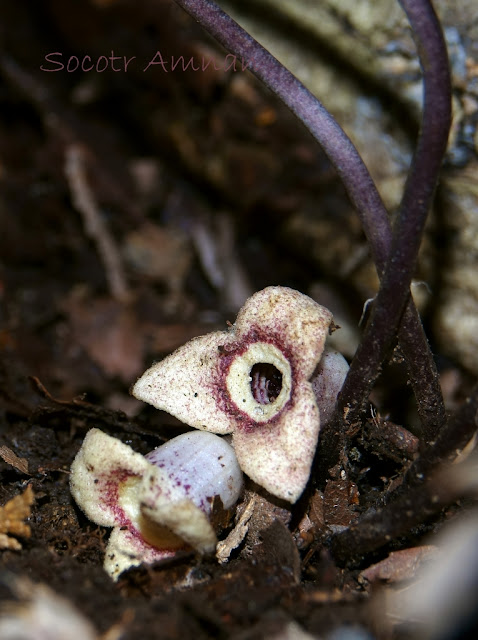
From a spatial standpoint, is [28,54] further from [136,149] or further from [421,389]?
[421,389]

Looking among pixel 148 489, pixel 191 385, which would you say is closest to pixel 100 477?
pixel 148 489

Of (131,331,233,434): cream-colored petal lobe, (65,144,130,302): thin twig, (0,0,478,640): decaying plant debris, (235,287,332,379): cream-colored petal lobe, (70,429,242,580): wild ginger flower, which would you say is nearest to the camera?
(0,0,478,640): decaying plant debris

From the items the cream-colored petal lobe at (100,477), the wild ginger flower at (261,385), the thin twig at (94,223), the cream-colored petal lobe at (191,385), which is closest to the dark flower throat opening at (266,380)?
the wild ginger flower at (261,385)

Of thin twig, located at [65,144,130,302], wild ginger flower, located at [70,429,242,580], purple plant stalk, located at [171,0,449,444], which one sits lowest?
thin twig, located at [65,144,130,302]

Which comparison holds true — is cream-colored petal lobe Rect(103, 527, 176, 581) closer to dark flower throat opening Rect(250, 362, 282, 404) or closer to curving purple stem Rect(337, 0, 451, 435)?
dark flower throat opening Rect(250, 362, 282, 404)

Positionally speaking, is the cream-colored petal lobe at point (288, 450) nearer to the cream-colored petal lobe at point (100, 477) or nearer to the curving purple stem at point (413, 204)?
the curving purple stem at point (413, 204)

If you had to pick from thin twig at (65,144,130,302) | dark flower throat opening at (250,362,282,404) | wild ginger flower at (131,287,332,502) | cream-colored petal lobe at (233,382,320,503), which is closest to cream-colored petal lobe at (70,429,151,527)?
wild ginger flower at (131,287,332,502)
